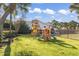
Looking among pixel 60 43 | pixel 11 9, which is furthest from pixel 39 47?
pixel 11 9

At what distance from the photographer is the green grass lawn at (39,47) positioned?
398 cm

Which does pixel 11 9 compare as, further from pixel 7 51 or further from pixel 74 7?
pixel 74 7

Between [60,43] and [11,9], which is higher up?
[11,9]

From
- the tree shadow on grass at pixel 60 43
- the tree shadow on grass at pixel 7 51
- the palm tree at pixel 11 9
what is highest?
the palm tree at pixel 11 9

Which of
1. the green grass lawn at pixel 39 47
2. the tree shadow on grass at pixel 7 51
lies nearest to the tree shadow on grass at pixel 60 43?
the green grass lawn at pixel 39 47

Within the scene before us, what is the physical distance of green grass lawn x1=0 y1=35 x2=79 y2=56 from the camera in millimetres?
3979

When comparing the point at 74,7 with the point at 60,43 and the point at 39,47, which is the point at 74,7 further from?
the point at 39,47

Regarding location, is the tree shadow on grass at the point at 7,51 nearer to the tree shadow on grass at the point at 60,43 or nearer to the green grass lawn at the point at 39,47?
the green grass lawn at the point at 39,47

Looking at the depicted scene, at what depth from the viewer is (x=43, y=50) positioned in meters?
3.99

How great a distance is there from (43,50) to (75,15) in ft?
2.04

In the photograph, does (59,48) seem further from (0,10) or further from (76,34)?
(0,10)

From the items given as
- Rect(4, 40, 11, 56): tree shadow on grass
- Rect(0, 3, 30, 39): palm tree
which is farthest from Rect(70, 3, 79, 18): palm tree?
Rect(4, 40, 11, 56): tree shadow on grass

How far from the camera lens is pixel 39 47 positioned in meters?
4.00

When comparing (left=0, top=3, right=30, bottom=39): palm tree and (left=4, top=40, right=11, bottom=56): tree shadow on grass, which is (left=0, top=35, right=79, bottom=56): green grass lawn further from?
(left=0, top=3, right=30, bottom=39): palm tree
